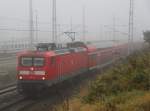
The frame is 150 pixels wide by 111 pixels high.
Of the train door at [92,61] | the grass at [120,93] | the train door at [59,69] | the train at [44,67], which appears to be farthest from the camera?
the train door at [92,61]

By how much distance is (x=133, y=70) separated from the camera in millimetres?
19156

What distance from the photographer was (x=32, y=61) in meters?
24.7

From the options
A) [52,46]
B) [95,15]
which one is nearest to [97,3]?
[95,15]

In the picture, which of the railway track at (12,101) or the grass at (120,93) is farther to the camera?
the railway track at (12,101)

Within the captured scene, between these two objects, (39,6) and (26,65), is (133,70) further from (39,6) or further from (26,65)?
(39,6)

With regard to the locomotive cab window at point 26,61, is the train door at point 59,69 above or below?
below

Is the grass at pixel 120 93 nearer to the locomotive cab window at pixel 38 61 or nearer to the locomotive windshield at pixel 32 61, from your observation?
the locomotive cab window at pixel 38 61

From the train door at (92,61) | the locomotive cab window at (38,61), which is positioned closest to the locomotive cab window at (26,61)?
the locomotive cab window at (38,61)

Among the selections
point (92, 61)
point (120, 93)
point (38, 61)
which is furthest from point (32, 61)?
point (92, 61)

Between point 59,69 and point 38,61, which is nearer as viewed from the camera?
point 38,61

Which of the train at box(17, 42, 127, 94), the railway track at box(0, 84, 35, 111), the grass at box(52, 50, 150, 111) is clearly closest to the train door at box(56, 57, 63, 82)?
the train at box(17, 42, 127, 94)

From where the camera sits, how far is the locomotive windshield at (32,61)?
24.5m

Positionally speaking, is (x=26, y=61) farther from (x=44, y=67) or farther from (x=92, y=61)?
(x=92, y=61)

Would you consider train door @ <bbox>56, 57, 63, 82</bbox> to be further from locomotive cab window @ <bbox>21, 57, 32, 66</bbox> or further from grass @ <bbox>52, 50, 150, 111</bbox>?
grass @ <bbox>52, 50, 150, 111</bbox>
